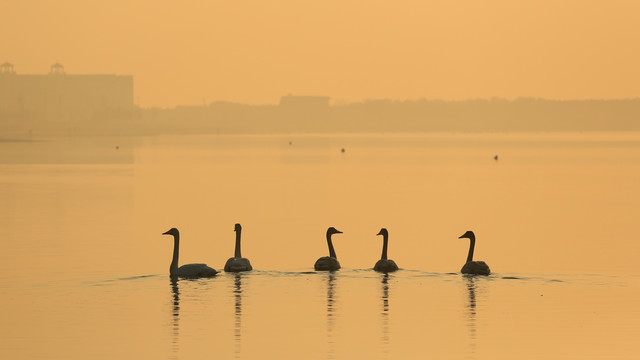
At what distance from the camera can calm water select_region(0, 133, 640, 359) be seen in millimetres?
22172

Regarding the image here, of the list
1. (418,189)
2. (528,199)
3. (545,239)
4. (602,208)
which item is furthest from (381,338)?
(418,189)

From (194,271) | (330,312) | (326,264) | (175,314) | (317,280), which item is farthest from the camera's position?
(326,264)

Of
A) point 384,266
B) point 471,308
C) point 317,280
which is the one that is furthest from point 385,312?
point 384,266

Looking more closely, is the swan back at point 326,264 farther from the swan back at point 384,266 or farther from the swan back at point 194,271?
the swan back at point 194,271

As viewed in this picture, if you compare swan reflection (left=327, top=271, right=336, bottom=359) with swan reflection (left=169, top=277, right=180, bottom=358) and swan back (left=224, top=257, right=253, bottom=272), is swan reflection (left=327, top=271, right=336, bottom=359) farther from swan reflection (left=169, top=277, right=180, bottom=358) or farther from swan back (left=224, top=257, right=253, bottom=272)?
swan reflection (left=169, top=277, right=180, bottom=358)

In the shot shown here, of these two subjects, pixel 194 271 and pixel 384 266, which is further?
pixel 384 266

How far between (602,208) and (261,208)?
675 inches

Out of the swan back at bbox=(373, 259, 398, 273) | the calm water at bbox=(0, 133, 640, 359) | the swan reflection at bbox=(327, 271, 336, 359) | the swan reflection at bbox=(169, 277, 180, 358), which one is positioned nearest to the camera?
the swan reflection at bbox=(327, 271, 336, 359)

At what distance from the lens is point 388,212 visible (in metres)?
Result: 55.9

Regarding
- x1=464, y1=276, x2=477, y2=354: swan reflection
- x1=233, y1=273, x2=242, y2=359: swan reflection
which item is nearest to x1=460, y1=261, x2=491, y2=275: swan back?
x1=464, y1=276, x2=477, y2=354: swan reflection

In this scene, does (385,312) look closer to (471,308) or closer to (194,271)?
(471,308)

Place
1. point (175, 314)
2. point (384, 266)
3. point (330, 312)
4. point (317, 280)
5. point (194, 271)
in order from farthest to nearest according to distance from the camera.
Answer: point (384, 266)
point (317, 280)
point (194, 271)
point (330, 312)
point (175, 314)

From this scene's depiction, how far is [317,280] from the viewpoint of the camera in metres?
29.9

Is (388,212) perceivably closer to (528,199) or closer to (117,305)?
(528,199)
